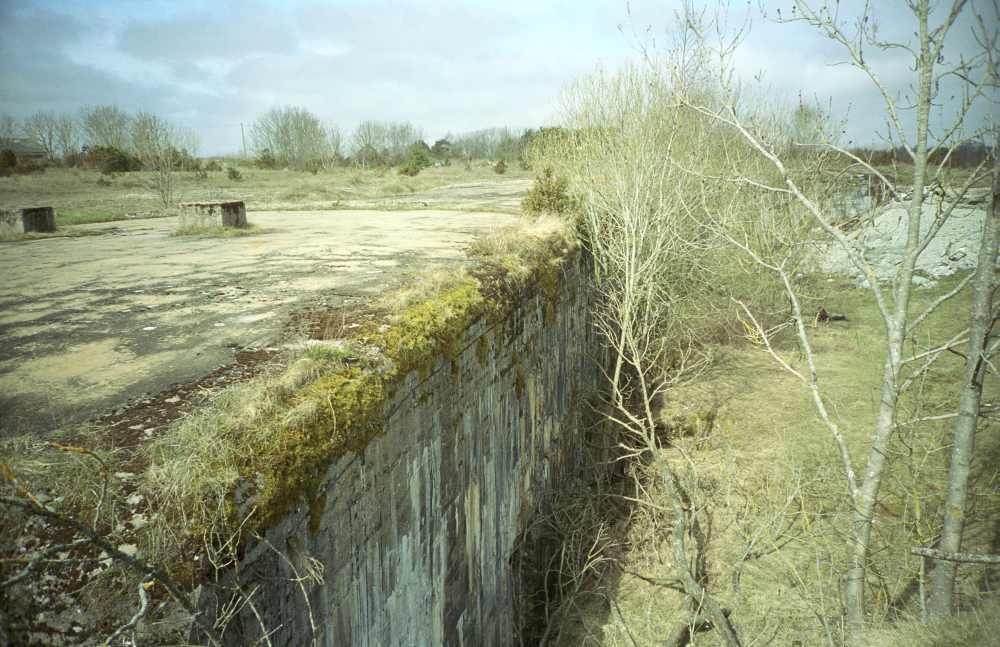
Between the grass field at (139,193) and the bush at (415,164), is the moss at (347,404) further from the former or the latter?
the bush at (415,164)

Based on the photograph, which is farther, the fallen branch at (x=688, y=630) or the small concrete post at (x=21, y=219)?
the small concrete post at (x=21, y=219)

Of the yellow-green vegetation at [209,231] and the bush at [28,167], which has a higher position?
the bush at [28,167]

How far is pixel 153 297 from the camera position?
5016 millimetres

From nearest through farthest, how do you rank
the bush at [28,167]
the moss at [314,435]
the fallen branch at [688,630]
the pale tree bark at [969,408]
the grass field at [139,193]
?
1. the moss at [314,435]
2. the pale tree bark at [969,408]
3. the fallen branch at [688,630]
4. the grass field at [139,193]
5. the bush at [28,167]

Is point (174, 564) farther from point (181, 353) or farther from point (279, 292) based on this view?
point (279, 292)

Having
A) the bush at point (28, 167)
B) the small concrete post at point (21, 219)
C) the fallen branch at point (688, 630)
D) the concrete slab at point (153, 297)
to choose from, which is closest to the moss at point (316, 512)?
the concrete slab at point (153, 297)

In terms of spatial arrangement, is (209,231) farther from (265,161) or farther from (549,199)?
(265,161)

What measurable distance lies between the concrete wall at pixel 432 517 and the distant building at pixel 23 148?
26.7 m

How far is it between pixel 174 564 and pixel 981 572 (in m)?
7.78

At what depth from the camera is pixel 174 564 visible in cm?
189

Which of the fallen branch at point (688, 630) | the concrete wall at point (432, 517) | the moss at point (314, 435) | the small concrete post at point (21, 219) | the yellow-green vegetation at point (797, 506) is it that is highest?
the small concrete post at point (21, 219)

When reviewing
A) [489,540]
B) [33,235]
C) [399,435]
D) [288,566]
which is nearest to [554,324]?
[489,540]

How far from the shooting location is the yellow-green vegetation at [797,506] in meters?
6.10

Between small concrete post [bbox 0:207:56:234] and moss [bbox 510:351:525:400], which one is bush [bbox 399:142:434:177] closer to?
small concrete post [bbox 0:207:56:234]
